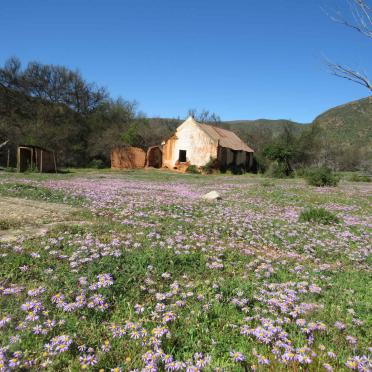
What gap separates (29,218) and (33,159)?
2032 centimetres

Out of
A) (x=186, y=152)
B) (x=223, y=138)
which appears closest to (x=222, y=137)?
(x=223, y=138)

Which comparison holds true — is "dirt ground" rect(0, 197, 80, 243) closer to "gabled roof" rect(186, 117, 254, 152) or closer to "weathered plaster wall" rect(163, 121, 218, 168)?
"weathered plaster wall" rect(163, 121, 218, 168)

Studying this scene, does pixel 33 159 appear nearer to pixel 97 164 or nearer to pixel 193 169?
pixel 97 164

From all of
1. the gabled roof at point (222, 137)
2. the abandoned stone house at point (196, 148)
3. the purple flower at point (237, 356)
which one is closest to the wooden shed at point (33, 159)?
the abandoned stone house at point (196, 148)

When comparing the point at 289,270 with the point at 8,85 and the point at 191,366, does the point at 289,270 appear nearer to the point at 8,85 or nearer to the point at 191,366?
the point at 191,366

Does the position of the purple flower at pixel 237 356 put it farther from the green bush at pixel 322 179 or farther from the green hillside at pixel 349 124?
the green hillside at pixel 349 124

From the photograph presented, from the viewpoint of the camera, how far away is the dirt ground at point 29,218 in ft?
19.1

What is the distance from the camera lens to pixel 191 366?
255 cm

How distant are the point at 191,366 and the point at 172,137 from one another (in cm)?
3976

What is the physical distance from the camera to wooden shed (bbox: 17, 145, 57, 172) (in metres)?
24.0

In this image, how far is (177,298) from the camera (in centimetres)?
372

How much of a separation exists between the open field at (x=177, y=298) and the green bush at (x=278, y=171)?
87.3 ft

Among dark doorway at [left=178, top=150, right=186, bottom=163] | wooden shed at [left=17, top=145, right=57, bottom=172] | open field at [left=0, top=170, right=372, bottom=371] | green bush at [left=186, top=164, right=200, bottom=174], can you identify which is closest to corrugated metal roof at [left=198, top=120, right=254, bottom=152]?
dark doorway at [left=178, top=150, right=186, bottom=163]

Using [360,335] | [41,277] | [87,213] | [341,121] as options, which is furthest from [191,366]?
[341,121]
